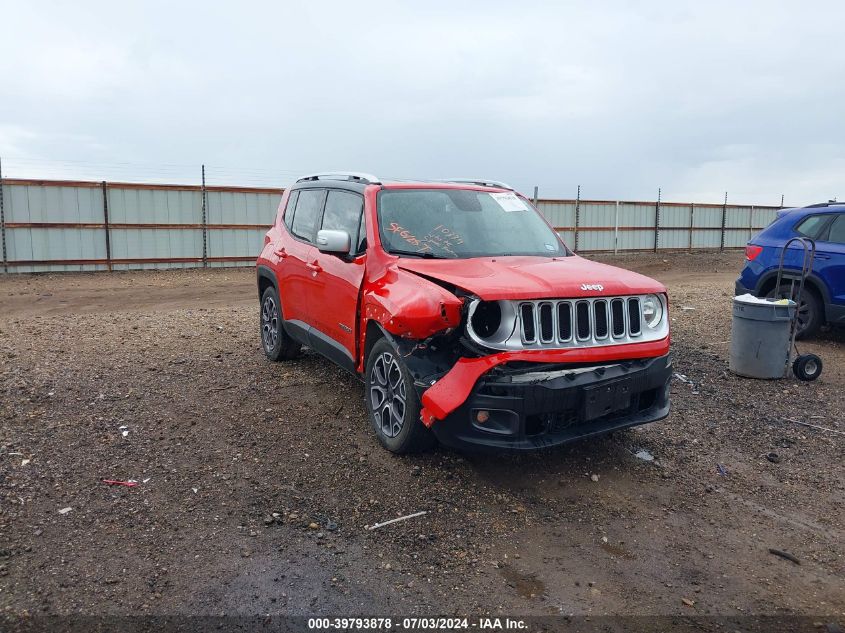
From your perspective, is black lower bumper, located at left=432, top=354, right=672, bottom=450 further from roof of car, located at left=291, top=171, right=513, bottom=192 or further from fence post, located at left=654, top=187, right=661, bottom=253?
fence post, located at left=654, top=187, right=661, bottom=253

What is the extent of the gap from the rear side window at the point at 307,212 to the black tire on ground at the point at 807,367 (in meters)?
4.82

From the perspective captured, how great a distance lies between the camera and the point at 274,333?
726cm

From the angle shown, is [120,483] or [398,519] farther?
[120,483]

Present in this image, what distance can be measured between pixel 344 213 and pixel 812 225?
240 inches

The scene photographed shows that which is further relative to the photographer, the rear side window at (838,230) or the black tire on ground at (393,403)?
the rear side window at (838,230)

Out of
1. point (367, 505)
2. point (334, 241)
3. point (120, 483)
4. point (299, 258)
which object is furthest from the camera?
point (299, 258)

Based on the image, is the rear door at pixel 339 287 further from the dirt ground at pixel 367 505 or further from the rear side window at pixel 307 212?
the dirt ground at pixel 367 505

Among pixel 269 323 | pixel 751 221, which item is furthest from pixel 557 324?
pixel 751 221

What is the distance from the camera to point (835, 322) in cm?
835

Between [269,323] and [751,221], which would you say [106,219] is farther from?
[751,221]

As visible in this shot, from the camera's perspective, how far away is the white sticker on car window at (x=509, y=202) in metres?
5.62

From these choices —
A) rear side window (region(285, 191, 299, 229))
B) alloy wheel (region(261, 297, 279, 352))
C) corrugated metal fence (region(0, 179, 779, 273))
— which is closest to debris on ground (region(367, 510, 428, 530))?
alloy wheel (region(261, 297, 279, 352))

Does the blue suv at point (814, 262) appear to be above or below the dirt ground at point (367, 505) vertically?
above

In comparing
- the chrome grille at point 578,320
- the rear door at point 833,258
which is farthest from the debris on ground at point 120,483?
the rear door at point 833,258
